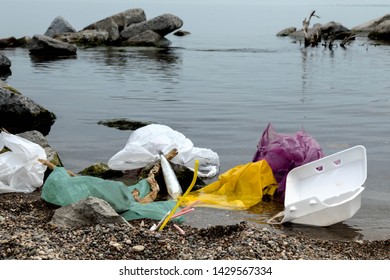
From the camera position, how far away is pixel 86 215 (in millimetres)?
7043

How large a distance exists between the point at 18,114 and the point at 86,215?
7376mm

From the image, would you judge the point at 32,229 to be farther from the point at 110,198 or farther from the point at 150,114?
the point at 150,114

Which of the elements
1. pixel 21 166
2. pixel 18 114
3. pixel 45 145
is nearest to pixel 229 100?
pixel 18 114

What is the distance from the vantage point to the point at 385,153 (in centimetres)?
1143

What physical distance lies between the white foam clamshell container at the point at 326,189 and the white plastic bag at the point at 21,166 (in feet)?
9.79

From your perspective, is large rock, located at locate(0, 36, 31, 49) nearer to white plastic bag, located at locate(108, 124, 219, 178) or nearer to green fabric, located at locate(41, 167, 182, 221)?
white plastic bag, located at locate(108, 124, 219, 178)

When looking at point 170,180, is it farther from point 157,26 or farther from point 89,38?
point 157,26

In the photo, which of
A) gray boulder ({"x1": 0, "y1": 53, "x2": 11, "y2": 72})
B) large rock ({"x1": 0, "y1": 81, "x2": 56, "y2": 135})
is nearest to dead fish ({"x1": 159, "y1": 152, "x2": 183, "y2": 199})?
large rock ({"x1": 0, "y1": 81, "x2": 56, "y2": 135})

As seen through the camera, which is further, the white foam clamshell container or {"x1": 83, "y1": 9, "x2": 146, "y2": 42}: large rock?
{"x1": 83, "y1": 9, "x2": 146, "y2": 42}: large rock

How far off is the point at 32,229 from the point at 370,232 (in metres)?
3.38

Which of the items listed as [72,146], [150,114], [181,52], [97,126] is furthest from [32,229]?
[181,52]

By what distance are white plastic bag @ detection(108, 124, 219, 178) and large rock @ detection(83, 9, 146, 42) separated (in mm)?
29062

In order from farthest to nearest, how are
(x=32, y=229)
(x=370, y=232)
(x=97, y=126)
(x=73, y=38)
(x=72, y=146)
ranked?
(x=73, y=38)
(x=97, y=126)
(x=72, y=146)
(x=370, y=232)
(x=32, y=229)

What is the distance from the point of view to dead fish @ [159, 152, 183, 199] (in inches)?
349
